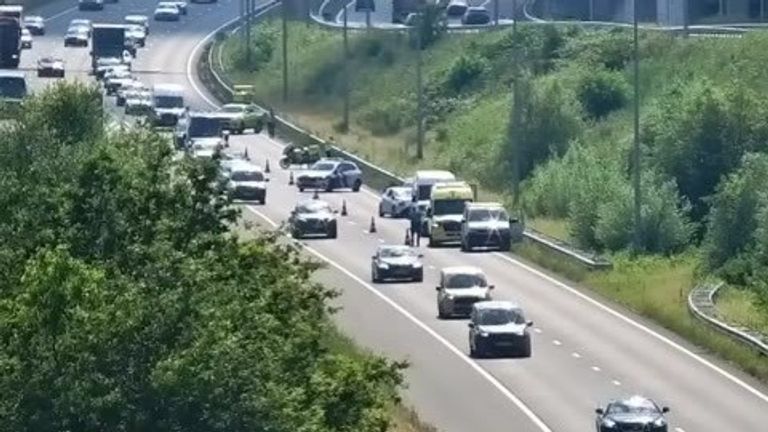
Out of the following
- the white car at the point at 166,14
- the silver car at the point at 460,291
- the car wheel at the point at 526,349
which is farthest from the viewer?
the white car at the point at 166,14

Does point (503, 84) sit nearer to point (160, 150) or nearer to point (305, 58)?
point (305, 58)

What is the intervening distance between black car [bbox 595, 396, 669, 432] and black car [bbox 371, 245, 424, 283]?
24490 millimetres

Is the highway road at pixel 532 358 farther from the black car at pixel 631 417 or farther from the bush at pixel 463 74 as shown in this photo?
the bush at pixel 463 74

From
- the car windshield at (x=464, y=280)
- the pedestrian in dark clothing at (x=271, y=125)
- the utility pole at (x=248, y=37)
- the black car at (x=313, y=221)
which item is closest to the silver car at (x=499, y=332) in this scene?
the car windshield at (x=464, y=280)

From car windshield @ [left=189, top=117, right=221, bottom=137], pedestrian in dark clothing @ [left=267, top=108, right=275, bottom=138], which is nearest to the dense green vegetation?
car windshield @ [left=189, top=117, right=221, bottom=137]

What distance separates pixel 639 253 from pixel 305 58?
58.4m

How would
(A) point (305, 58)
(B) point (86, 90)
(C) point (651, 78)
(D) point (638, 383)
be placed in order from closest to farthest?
(D) point (638, 383) < (B) point (86, 90) < (C) point (651, 78) < (A) point (305, 58)

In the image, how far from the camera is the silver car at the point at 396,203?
9388cm

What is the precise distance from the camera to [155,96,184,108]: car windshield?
116m

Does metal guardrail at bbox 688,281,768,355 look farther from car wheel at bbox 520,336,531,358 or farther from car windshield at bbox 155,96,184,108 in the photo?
car windshield at bbox 155,96,184,108

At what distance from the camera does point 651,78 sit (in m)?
115

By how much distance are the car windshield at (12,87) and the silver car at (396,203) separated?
16.6m

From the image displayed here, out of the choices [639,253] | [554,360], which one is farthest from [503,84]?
[554,360]

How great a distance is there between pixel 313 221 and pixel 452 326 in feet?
58.1
